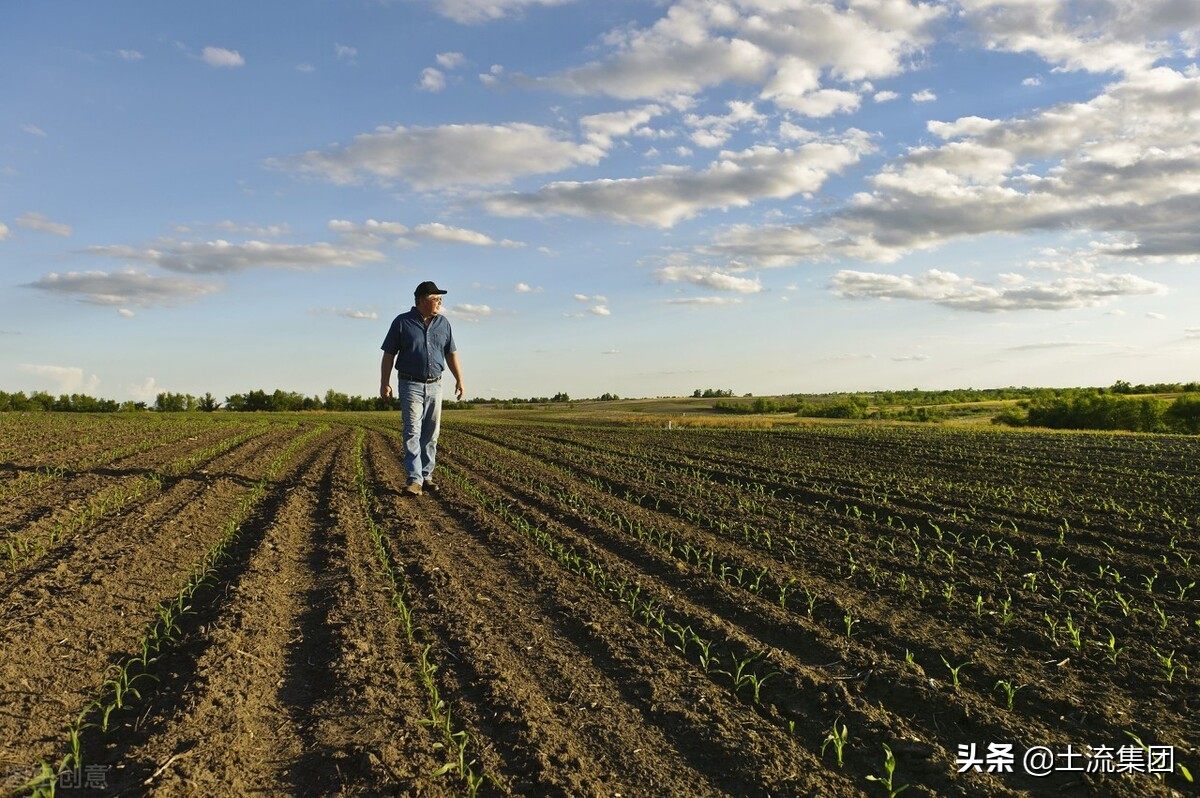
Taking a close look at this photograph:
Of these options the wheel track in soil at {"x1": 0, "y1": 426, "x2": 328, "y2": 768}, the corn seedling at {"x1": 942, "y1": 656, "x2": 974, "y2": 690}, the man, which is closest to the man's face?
the man

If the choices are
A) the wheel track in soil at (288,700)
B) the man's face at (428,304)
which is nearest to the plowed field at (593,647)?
the wheel track in soil at (288,700)

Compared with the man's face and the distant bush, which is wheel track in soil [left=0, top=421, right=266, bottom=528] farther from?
the distant bush

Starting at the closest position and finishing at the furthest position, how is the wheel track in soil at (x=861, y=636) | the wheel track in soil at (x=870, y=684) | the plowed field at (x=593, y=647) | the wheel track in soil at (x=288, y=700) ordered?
the wheel track in soil at (x=288, y=700) < the plowed field at (x=593, y=647) < the wheel track in soil at (x=870, y=684) < the wheel track in soil at (x=861, y=636)

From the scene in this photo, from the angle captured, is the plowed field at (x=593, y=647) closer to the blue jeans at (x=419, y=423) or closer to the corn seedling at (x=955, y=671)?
the corn seedling at (x=955, y=671)

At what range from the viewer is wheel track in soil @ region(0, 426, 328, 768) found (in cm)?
334

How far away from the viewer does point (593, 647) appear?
426cm

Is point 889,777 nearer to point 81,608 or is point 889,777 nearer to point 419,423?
point 81,608

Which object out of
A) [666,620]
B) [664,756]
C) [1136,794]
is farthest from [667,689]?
[1136,794]

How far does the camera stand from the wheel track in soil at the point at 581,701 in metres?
2.90

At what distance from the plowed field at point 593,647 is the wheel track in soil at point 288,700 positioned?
0.7 inches

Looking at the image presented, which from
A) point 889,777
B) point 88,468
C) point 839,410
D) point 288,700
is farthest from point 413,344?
point 839,410

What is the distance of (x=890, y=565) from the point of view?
620cm

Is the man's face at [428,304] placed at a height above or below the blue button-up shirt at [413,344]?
above

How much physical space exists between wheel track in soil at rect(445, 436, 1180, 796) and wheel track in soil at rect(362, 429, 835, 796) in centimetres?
Answer: 41
